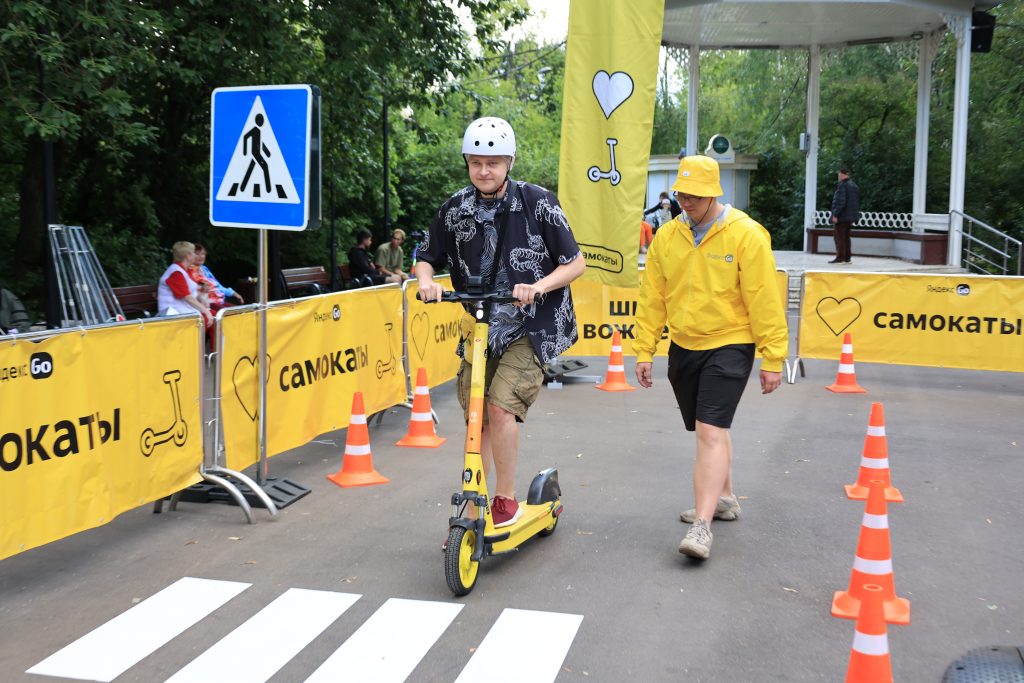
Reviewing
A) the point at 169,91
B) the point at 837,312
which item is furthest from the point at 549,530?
the point at 169,91

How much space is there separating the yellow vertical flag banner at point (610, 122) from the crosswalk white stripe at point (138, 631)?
5.67 metres

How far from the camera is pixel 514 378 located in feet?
18.0

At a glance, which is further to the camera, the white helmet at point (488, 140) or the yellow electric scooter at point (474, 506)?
the white helmet at point (488, 140)

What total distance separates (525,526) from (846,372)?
22.7 ft

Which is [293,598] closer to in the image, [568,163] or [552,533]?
[552,533]

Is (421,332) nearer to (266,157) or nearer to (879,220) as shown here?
(266,157)

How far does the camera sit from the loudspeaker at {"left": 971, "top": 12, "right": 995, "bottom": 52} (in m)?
19.4

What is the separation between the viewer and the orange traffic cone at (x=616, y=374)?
37.5 ft

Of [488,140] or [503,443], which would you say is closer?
[488,140]

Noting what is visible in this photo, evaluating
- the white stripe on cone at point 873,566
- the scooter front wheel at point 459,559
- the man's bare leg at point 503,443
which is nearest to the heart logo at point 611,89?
the man's bare leg at point 503,443

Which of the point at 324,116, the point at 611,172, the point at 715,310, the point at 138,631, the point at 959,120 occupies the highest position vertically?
the point at 959,120

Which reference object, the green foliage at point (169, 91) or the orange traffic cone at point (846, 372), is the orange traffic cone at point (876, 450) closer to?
the orange traffic cone at point (846, 372)

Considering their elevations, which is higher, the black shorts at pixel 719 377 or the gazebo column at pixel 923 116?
the gazebo column at pixel 923 116

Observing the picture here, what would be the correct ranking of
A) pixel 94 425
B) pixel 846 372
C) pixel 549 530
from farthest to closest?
pixel 846 372
pixel 549 530
pixel 94 425
